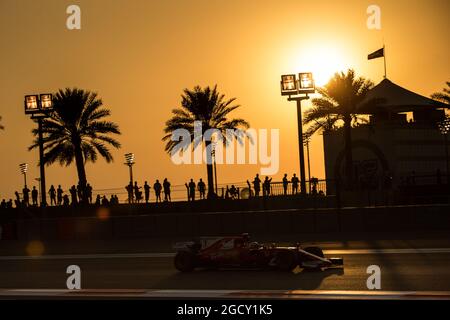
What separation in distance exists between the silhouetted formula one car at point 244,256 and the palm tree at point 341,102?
2941cm

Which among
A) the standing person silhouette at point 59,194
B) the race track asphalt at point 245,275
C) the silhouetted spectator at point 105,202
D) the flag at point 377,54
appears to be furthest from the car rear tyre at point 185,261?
the flag at point 377,54

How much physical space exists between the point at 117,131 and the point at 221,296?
125 ft

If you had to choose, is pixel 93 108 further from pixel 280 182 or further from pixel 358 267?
pixel 358 267

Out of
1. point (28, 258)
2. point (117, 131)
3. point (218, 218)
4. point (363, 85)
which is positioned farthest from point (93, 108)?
point (28, 258)

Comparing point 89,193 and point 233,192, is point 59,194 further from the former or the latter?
point 233,192

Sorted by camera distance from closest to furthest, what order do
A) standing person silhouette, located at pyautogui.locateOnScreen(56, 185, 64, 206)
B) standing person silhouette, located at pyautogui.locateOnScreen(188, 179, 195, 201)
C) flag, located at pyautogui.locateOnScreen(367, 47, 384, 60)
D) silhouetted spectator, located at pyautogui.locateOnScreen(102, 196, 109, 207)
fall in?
standing person silhouette, located at pyautogui.locateOnScreen(188, 179, 195, 201) → silhouetted spectator, located at pyautogui.locateOnScreen(102, 196, 109, 207) → standing person silhouette, located at pyautogui.locateOnScreen(56, 185, 64, 206) → flag, located at pyautogui.locateOnScreen(367, 47, 384, 60)

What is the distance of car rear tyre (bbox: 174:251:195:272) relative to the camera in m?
19.1

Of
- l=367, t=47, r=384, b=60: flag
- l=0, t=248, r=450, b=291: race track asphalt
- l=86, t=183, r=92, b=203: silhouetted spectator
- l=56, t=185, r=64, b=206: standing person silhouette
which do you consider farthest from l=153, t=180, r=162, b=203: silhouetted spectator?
l=367, t=47, r=384, b=60: flag

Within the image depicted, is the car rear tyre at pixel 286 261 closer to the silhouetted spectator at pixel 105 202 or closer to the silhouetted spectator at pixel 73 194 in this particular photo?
the silhouetted spectator at pixel 105 202

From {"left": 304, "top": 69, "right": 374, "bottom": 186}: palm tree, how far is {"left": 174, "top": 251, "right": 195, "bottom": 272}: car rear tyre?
29538mm

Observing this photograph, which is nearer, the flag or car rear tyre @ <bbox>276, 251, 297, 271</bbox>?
car rear tyre @ <bbox>276, 251, 297, 271</bbox>

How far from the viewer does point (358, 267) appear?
18531 millimetres

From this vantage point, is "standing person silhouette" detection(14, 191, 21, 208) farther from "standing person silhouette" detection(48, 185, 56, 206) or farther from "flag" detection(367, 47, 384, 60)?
"flag" detection(367, 47, 384, 60)

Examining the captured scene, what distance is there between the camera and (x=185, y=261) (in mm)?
19188
